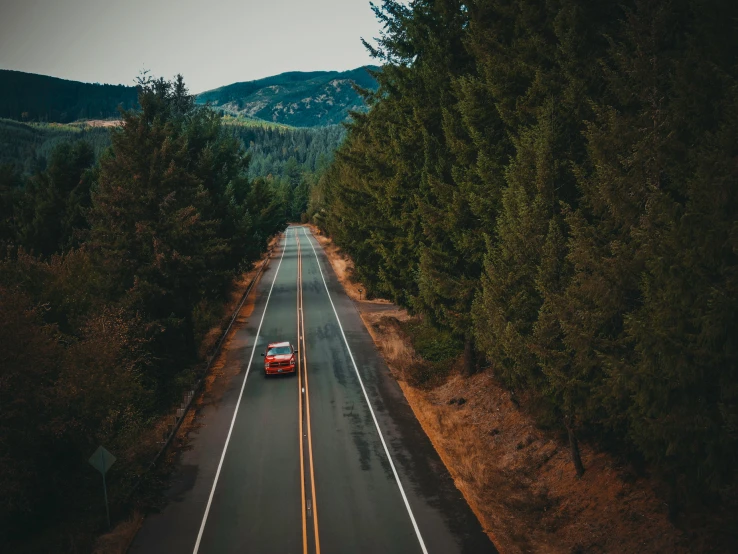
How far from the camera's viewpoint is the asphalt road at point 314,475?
1461 cm

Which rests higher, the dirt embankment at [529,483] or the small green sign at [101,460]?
the small green sign at [101,460]

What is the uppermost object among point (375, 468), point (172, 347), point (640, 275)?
point (640, 275)

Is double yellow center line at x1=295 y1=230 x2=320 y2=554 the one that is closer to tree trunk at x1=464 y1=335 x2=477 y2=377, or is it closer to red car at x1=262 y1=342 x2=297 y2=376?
red car at x1=262 y1=342 x2=297 y2=376

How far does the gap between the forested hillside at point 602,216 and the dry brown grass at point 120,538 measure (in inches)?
455

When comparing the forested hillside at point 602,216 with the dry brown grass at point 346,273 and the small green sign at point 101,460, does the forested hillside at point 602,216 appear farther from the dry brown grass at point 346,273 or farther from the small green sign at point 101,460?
the dry brown grass at point 346,273

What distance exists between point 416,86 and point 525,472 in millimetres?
17836

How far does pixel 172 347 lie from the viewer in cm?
2697

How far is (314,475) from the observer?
18250 millimetres

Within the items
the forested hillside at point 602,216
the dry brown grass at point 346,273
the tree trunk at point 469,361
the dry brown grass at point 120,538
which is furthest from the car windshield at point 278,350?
the dry brown grass at point 346,273

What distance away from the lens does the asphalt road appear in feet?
47.9

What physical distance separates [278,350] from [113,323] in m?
10.1

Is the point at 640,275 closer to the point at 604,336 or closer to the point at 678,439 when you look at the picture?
the point at 604,336

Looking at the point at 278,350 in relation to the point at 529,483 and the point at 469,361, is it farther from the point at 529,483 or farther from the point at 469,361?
the point at 529,483

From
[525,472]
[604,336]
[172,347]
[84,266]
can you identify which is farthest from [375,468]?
[84,266]
